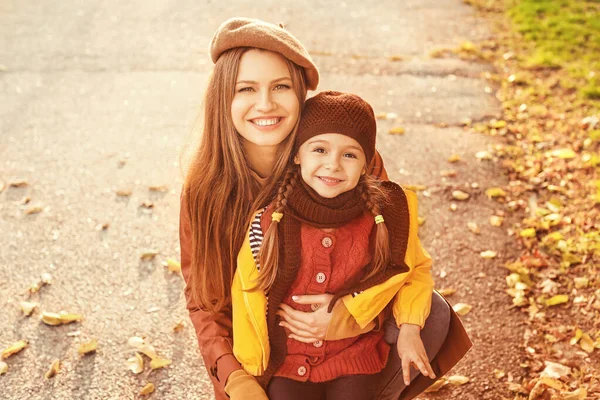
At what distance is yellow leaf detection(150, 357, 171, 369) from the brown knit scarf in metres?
1.01

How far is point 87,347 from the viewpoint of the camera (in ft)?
11.8

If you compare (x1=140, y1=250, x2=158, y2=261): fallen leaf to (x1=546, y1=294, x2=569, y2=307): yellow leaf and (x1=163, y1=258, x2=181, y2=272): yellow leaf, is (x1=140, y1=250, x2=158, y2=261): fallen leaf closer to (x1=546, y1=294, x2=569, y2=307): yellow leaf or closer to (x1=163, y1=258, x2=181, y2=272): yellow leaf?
(x1=163, y1=258, x2=181, y2=272): yellow leaf

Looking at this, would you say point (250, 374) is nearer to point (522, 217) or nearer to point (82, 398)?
point (82, 398)

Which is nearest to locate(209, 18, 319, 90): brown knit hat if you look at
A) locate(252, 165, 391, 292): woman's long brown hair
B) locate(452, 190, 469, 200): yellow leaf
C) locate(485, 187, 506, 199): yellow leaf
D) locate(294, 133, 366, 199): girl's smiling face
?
locate(294, 133, 366, 199): girl's smiling face

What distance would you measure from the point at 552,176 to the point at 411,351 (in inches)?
113

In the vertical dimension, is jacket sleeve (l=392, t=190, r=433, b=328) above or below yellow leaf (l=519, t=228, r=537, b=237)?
above

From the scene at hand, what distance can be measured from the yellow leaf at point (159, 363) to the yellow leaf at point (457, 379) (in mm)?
1469

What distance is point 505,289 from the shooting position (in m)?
4.00

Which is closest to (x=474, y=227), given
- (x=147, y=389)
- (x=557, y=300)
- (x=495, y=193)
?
(x=495, y=193)

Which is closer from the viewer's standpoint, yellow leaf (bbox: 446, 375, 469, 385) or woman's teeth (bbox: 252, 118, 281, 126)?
woman's teeth (bbox: 252, 118, 281, 126)

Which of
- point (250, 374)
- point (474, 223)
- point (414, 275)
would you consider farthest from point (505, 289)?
point (250, 374)

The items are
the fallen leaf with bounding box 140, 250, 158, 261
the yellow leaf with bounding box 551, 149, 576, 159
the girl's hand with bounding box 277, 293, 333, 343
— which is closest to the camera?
the girl's hand with bounding box 277, 293, 333, 343

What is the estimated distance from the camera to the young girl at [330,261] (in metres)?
2.54

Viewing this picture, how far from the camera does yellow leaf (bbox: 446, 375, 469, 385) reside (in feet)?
11.1
